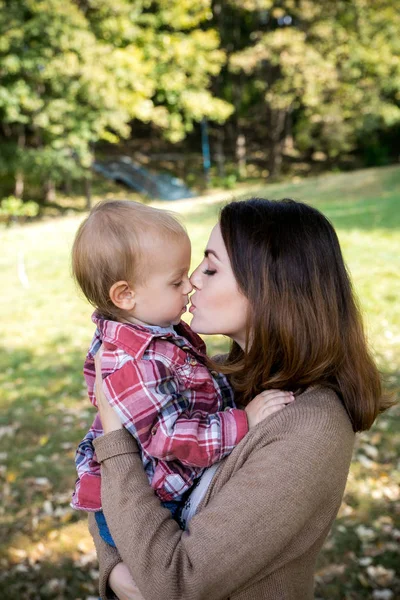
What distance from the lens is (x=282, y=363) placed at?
6.81 ft

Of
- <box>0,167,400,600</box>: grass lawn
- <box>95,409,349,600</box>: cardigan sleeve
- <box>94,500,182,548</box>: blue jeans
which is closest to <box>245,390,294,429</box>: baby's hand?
<box>95,409,349,600</box>: cardigan sleeve

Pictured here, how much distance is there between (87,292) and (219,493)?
93cm

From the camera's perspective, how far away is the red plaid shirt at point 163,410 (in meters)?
1.95

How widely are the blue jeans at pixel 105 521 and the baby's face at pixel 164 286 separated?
671 mm

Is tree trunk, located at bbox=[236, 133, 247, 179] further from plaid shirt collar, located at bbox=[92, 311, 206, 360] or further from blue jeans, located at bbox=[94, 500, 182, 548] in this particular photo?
blue jeans, located at bbox=[94, 500, 182, 548]

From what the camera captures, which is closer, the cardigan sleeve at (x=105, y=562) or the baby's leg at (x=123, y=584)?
the baby's leg at (x=123, y=584)

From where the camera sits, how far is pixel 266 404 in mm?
1989

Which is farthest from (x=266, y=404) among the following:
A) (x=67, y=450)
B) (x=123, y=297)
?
(x=67, y=450)

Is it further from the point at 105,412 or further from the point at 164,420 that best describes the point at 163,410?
the point at 105,412

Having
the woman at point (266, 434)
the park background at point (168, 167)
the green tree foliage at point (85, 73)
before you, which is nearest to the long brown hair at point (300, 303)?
the woman at point (266, 434)

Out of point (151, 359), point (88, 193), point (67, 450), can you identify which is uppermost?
point (151, 359)

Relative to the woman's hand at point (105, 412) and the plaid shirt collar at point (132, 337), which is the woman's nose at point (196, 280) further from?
the woman's hand at point (105, 412)

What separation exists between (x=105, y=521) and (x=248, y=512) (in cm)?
69

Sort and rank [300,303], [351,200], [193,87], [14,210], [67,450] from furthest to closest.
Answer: [193,87] → [14,210] → [351,200] → [67,450] → [300,303]
